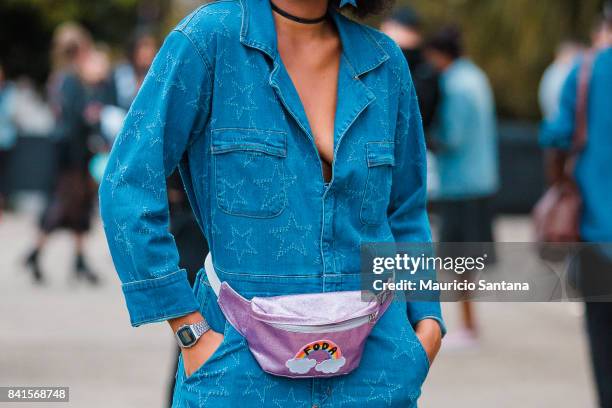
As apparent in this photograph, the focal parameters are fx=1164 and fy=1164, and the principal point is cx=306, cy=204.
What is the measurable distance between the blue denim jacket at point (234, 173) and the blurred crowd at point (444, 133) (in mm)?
1428

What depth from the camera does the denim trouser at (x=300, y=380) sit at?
2363 millimetres

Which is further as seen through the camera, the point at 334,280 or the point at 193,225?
the point at 193,225

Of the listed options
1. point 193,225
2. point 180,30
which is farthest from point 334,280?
point 193,225

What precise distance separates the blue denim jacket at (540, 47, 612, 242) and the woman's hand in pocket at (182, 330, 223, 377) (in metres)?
2.59

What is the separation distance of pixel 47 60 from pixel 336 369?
2762 cm

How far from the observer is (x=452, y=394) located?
243 inches

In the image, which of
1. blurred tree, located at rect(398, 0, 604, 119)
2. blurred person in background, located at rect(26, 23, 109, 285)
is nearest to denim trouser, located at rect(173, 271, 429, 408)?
blurred person in background, located at rect(26, 23, 109, 285)

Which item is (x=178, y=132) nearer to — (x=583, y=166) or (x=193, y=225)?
(x=193, y=225)

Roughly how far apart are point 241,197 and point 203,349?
323 mm

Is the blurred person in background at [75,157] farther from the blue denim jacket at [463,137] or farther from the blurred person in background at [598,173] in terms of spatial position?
the blurred person in background at [598,173]

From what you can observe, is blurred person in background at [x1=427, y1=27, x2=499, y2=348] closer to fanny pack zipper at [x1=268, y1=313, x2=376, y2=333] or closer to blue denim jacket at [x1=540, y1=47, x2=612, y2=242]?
blue denim jacket at [x1=540, y1=47, x2=612, y2=242]

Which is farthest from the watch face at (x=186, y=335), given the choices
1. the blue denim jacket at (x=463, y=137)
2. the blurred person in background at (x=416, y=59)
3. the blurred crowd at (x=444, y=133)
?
the blue denim jacket at (x=463, y=137)

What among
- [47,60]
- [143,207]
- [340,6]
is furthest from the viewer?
[47,60]

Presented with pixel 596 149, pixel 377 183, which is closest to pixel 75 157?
pixel 596 149
